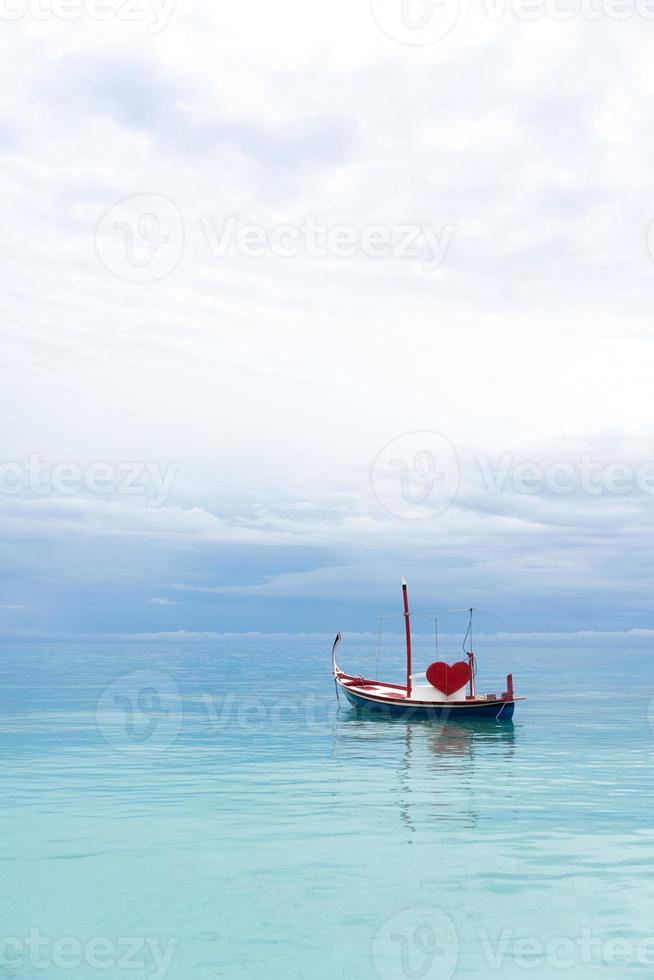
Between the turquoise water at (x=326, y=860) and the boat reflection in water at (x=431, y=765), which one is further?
the boat reflection in water at (x=431, y=765)

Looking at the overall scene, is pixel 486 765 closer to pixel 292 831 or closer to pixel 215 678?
pixel 292 831

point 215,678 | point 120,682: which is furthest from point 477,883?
point 215,678

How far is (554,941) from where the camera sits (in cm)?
1875

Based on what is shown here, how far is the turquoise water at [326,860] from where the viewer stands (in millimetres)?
18281

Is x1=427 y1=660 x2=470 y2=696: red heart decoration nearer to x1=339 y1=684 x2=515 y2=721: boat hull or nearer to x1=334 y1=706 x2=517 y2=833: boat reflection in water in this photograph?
x1=339 y1=684 x2=515 y2=721: boat hull

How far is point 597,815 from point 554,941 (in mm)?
13417
